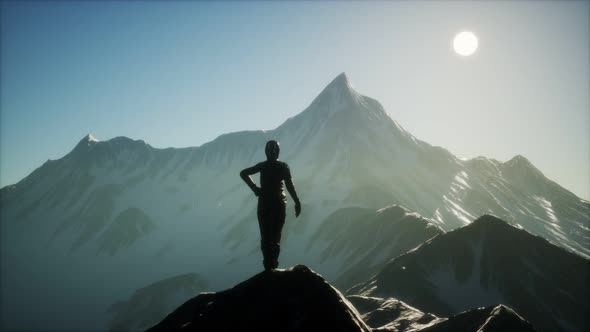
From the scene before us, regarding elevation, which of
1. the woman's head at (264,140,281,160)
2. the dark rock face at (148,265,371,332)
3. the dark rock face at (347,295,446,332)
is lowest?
the dark rock face at (347,295,446,332)

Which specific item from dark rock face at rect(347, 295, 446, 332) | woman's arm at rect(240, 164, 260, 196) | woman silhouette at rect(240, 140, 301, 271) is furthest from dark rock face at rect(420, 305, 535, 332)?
woman's arm at rect(240, 164, 260, 196)

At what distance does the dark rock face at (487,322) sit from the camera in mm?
21891

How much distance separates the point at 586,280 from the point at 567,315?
1022cm

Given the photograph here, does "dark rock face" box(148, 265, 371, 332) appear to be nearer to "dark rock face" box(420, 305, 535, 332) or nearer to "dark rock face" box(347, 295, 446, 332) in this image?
"dark rock face" box(420, 305, 535, 332)

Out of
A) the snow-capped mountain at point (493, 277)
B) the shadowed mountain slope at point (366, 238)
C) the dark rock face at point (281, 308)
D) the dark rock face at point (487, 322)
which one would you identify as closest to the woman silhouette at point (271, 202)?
the dark rock face at point (281, 308)

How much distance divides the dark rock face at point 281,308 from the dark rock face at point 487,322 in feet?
57.9

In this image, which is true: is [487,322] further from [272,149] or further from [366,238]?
[366,238]

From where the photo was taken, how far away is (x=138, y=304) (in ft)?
477

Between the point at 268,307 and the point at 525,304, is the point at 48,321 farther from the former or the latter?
the point at 268,307

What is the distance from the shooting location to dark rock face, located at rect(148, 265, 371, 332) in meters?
7.61

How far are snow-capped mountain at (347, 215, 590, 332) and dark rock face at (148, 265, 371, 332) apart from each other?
6558cm

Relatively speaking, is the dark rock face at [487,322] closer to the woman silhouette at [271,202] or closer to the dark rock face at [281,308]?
the dark rock face at [281,308]

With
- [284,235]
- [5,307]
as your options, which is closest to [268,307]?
[284,235]

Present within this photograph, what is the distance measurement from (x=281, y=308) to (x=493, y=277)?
265 ft
